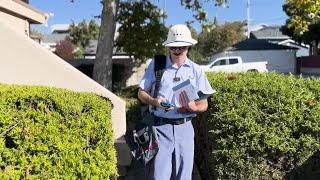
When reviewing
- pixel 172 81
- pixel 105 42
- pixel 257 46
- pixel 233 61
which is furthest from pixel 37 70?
pixel 257 46

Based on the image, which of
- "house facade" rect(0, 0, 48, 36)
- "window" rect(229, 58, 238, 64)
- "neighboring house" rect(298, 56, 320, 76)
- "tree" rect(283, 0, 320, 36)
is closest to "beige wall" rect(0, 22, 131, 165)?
"house facade" rect(0, 0, 48, 36)

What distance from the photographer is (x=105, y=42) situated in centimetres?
1638

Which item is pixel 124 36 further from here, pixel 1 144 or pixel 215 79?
pixel 1 144

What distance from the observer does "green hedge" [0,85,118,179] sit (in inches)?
155

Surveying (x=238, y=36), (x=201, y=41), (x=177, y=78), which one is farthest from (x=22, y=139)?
(x=238, y=36)

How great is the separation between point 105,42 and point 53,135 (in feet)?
Result: 41.0

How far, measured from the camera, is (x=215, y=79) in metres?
5.72

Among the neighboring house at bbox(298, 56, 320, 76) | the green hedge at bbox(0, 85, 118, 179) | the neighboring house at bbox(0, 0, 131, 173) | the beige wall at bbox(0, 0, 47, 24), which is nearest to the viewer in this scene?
the green hedge at bbox(0, 85, 118, 179)

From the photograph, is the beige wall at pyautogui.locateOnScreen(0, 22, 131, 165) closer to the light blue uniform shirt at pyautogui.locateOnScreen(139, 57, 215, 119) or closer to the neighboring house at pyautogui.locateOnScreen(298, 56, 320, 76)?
the light blue uniform shirt at pyautogui.locateOnScreen(139, 57, 215, 119)

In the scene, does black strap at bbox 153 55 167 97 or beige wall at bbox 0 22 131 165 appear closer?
black strap at bbox 153 55 167 97

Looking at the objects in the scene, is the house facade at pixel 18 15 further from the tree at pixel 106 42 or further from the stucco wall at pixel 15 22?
the tree at pixel 106 42

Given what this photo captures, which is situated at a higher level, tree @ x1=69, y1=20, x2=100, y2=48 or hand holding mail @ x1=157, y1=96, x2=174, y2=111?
tree @ x1=69, y1=20, x2=100, y2=48

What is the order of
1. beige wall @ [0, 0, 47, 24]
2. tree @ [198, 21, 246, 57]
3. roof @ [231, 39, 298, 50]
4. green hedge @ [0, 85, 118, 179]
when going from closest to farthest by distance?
green hedge @ [0, 85, 118, 179] < beige wall @ [0, 0, 47, 24] < roof @ [231, 39, 298, 50] < tree @ [198, 21, 246, 57]

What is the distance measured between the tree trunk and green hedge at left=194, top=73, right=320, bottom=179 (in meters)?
11.3
